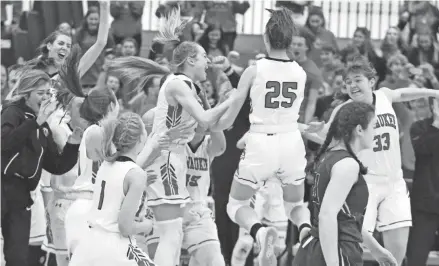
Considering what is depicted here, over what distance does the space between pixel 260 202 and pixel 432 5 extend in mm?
6047

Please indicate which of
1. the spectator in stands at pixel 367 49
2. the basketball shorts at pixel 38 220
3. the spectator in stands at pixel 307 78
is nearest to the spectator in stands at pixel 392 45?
the spectator in stands at pixel 367 49

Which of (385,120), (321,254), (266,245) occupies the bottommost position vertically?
(266,245)

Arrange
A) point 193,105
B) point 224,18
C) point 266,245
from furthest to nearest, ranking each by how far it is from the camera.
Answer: point 224,18, point 193,105, point 266,245

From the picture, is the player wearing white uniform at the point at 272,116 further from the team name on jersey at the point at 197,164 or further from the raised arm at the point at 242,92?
the team name on jersey at the point at 197,164

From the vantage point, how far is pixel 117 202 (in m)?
6.71

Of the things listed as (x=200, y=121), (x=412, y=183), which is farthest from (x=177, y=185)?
(x=412, y=183)

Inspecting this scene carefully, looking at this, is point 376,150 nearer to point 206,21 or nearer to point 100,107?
point 100,107

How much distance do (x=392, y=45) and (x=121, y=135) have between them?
808 cm

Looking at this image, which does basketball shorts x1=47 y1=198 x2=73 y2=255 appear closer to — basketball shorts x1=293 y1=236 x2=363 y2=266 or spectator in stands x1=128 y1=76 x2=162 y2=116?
spectator in stands x1=128 y1=76 x2=162 y2=116

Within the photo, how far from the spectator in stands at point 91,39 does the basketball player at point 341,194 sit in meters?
7.21

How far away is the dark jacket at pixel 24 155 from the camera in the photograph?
8.33 m

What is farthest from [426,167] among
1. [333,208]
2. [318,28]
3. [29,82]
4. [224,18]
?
[224,18]

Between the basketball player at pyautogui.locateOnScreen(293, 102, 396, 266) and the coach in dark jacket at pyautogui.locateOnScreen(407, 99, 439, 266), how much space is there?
413 cm

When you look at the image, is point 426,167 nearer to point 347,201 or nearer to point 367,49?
point 367,49
